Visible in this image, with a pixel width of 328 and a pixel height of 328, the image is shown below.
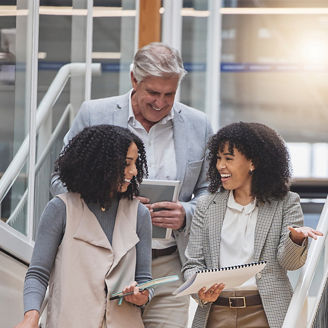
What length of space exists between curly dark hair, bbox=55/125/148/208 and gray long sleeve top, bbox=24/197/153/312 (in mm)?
67

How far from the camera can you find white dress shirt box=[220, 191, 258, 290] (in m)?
3.65

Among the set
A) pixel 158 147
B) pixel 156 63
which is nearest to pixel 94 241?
pixel 158 147

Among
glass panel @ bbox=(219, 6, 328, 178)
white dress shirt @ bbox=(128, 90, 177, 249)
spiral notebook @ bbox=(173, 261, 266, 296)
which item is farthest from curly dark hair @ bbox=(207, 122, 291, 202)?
glass panel @ bbox=(219, 6, 328, 178)

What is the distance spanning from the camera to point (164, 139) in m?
4.14

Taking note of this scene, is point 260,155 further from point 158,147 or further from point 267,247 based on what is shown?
point 158,147

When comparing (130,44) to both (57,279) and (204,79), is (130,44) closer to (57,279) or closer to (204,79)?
(204,79)

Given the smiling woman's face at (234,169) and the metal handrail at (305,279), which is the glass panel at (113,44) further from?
the metal handrail at (305,279)

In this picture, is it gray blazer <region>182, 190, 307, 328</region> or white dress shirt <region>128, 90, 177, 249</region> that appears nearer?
gray blazer <region>182, 190, 307, 328</region>

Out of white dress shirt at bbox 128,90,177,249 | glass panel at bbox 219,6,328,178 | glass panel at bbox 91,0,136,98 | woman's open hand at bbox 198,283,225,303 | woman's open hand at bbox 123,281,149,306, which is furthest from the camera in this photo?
glass panel at bbox 219,6,328,178

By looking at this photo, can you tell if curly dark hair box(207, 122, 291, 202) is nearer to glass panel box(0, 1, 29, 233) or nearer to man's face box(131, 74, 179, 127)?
man's face box(131, 74, 179, 127)

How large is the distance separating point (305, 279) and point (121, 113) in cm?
107

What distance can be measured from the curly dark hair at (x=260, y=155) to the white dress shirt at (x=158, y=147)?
277 millimetres

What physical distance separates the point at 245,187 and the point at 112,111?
0.71 meters

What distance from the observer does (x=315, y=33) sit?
51.9 ft
